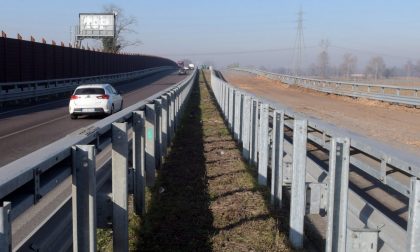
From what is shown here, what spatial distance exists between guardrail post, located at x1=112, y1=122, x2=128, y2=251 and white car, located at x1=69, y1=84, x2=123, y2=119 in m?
18.7

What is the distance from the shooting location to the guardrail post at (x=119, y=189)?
5.20 meters

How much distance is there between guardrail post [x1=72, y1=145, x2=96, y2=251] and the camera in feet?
13.2

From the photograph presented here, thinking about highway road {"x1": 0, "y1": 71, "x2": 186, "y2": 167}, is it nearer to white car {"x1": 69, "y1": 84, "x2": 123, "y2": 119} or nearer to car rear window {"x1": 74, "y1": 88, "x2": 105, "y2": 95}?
white car {"x1": 69, "y1": 84, "x2": 123, "y2": 119}

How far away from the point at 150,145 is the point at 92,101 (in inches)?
627

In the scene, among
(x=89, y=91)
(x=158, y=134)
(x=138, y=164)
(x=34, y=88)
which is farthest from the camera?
(x=34, y=88)

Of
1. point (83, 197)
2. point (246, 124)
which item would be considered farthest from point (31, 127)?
point (83, 197)

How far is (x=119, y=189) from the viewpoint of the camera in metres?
5.33

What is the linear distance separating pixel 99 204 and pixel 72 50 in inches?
1871

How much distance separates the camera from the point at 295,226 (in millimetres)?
6078

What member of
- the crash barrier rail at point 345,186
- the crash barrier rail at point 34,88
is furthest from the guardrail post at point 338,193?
the crash barrier rail at point 34,88

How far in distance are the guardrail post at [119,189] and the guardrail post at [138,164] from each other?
1550mm

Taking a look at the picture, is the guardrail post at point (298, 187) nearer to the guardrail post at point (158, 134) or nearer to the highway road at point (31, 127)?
the guardrail post at point (158, 134)

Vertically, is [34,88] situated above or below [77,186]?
below

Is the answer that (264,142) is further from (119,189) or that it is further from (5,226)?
(5,226)
